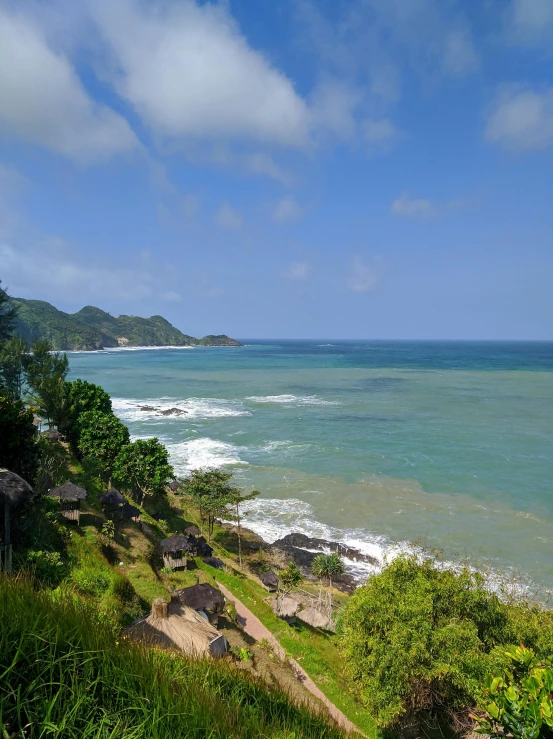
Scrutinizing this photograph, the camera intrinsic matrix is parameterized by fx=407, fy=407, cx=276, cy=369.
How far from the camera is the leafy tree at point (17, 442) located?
15.2 meters

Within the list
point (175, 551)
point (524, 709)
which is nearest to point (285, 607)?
point (175, 551)

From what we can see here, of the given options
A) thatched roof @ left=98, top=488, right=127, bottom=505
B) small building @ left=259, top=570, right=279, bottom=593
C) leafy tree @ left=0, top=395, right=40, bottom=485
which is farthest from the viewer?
thatched roof @ left=98, top=488, right=127, bottom=505

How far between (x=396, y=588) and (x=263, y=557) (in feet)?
51.3

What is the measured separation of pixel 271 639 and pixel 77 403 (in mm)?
23960

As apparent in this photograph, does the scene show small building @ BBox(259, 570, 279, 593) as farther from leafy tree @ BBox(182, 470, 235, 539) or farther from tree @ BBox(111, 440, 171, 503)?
tree @ BBox(111, 440, 171, 503)

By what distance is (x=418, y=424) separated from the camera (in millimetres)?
55031

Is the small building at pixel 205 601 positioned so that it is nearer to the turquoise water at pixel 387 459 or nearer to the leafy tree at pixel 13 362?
the turquoise water at pixel 387 459

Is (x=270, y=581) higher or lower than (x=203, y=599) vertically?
lower

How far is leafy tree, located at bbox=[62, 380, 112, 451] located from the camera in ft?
104

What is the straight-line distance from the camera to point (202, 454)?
4341 cm

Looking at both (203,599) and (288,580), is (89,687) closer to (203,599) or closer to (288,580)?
(203,599)

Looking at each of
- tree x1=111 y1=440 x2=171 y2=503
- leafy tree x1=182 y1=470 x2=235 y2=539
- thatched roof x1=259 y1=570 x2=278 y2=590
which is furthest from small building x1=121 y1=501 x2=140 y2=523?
thatched roof x1=259 y1=570 x2=278 y2=590

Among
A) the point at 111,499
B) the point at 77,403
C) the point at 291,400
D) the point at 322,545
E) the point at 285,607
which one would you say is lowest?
the point at 322,545

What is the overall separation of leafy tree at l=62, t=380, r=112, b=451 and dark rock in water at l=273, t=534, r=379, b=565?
1710 cm
